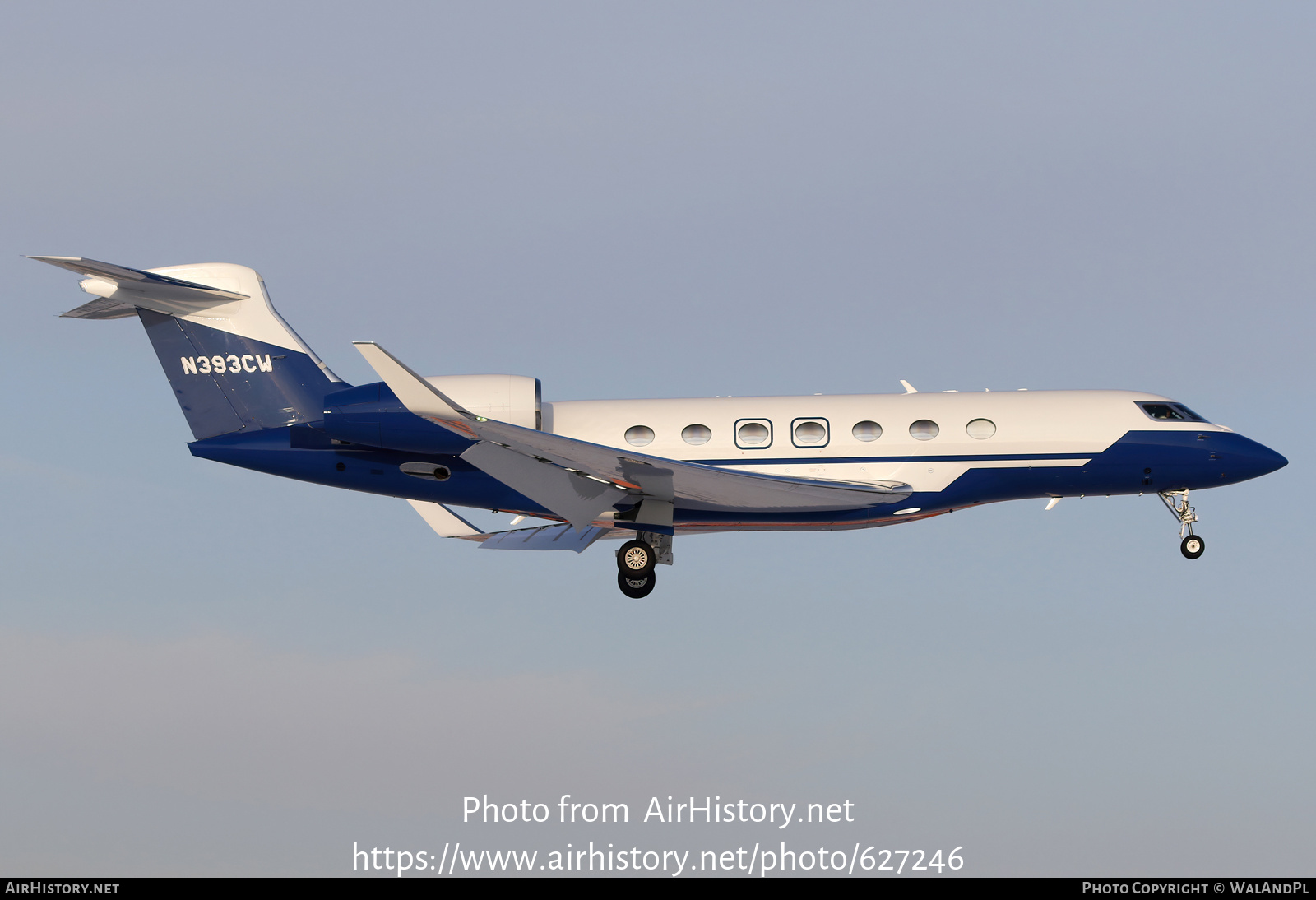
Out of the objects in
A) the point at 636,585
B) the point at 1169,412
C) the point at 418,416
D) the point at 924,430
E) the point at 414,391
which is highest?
the point at 1169,412

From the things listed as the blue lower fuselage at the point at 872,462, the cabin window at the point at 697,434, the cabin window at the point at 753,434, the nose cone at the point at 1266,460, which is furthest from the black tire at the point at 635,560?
the nose cone at the point at 1266,460

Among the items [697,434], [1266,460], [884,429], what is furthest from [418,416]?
[1266,460]

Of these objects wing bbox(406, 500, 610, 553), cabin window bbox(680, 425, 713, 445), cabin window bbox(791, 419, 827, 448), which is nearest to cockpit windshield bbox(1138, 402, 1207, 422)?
cabin window bbox(791, 419, 827, 448)

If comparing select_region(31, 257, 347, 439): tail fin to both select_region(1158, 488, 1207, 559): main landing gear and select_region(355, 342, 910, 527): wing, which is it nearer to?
select_region(355, 342, 910, 527): wing

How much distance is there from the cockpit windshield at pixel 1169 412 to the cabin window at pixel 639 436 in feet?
27.5

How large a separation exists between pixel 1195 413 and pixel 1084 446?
2482 millimetres

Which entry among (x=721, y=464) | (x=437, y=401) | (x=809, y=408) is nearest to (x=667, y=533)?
(x=721, y=464)

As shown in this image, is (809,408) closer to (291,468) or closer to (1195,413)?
(1195,413)

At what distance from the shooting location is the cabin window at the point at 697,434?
68.9ft

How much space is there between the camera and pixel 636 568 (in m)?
21.1

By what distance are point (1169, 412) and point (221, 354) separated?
16252 millimetres

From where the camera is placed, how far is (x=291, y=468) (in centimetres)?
2120

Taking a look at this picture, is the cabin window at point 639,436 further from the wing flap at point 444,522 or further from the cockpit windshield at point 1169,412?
the cockpit windshield at point 1169,412

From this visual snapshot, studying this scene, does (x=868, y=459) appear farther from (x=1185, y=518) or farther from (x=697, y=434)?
(x=1185, y=518)
